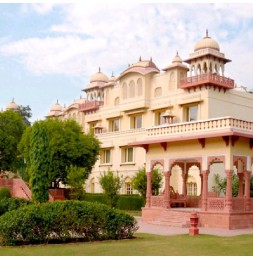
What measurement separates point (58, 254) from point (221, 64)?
86.4 feet

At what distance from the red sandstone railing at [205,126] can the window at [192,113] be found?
37.1 ft

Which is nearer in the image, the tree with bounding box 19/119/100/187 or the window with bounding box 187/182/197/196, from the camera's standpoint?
the tree with bounding box 19/119/100/187

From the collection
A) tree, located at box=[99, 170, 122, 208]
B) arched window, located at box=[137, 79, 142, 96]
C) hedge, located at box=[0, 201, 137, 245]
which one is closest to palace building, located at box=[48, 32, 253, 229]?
arched window, located at box=[137, 79, 142, 96]

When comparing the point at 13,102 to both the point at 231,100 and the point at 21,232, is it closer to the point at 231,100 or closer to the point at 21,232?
the point at 231,100

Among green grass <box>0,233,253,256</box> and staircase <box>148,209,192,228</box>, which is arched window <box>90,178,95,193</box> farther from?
green grass <box>0,233,253,256</box>

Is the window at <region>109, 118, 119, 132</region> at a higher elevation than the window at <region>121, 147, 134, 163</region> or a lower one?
higher

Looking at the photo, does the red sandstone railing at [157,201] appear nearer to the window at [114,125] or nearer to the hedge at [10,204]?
the hedge at [10,204]

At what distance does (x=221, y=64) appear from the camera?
3434 cm

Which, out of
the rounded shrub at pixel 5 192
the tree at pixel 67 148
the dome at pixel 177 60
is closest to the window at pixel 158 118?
the dome at pixel 177 60

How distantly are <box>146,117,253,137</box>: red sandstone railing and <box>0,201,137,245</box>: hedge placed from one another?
301 inches

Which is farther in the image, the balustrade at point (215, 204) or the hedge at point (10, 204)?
the balustrade at point (215, 204)

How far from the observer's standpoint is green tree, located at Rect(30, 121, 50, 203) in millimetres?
21375

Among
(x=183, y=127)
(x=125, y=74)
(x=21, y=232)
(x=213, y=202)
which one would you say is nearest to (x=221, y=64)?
(x=125, y=74)

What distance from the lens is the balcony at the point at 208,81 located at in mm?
32156
